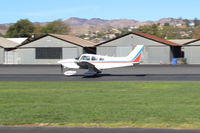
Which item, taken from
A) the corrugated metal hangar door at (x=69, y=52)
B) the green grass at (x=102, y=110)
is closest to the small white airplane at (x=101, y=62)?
the green grass at (x=102, y=110)

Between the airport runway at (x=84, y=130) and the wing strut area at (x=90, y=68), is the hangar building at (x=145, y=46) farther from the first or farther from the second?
the airport runway at (x=84, y=130)

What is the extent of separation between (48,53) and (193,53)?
2414cm

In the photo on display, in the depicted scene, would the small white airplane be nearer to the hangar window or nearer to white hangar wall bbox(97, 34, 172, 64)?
white hangar wall bbox(97, 34, 172, 64)

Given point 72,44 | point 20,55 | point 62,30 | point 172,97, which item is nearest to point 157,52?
point 72,44

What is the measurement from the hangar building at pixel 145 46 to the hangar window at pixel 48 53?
6911 millimetres

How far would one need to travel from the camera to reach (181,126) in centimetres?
1018

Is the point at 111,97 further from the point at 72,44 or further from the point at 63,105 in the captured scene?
the point at 72,44

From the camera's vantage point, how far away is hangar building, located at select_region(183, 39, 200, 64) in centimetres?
6125

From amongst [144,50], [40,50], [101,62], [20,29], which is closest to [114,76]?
[101,62]

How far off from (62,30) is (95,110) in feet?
447

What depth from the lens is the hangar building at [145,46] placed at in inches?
2426

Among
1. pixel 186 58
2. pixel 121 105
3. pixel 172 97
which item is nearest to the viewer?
pixel 121 105

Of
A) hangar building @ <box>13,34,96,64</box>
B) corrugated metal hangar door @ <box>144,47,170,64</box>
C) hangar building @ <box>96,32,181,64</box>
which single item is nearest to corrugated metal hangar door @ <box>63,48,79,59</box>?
hangar building @ <box>13,34,96,64</box>

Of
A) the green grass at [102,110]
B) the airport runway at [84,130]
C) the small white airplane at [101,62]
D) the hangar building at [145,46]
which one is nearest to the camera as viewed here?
the airport runway at [84,130]
